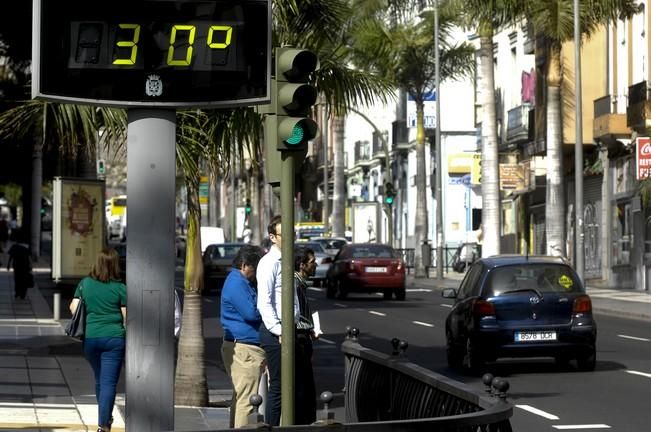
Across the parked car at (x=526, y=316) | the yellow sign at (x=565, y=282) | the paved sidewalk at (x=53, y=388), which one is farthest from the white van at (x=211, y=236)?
the yellow sign at (x=565, y=282)

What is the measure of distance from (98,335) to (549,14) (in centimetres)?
3237

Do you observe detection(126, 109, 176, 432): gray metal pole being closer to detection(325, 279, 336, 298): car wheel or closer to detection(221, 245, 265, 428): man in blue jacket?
detection(221, 245, 265, 428): man in blue jacket

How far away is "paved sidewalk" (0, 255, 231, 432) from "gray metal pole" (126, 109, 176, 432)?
2197mm

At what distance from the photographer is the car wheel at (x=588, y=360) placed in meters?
20.6

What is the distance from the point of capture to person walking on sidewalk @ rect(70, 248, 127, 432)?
13.1m

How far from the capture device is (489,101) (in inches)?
1838

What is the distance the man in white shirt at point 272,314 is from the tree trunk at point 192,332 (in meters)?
4.36

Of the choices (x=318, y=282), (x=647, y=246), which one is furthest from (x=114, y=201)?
(x=647, y=246)

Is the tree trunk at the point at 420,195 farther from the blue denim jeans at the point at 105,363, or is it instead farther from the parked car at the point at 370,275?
the blue denim jeans at the point at 105,363

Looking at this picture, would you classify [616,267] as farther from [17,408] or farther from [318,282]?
[17,408]

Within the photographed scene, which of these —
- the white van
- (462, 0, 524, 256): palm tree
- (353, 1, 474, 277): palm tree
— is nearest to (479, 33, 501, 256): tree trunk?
(462, 0, 524, 256): palm tree

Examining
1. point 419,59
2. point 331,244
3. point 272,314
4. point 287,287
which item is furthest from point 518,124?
point 287,287

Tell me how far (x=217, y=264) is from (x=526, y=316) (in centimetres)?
2649

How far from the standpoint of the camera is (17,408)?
16.2 m
